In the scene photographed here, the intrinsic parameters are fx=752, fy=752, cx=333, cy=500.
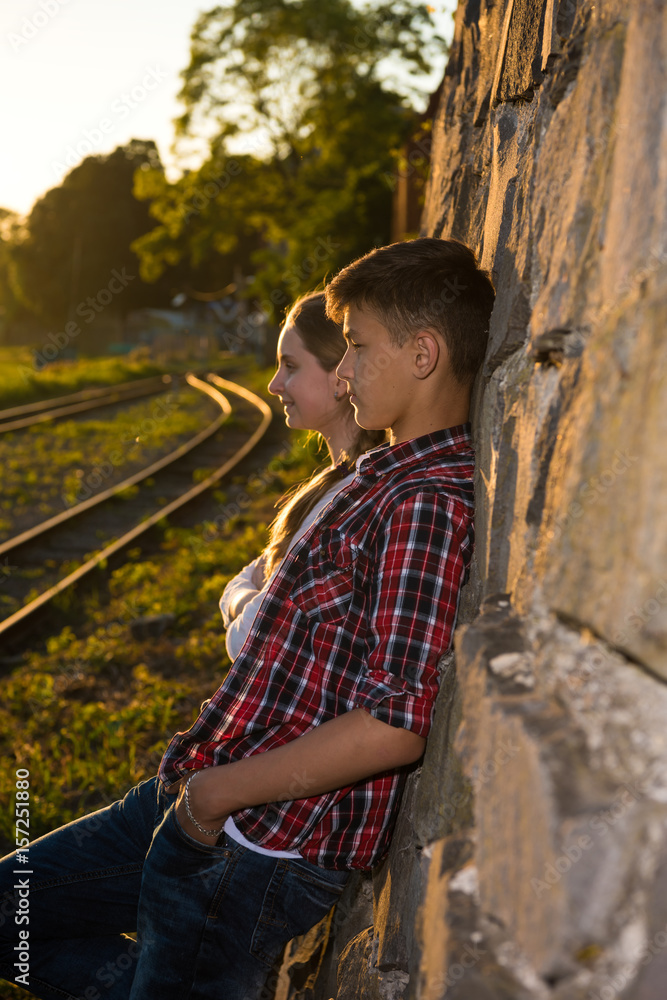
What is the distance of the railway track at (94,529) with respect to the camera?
6.06 m

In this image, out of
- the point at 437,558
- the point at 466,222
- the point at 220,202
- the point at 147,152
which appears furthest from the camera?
the point at 147,152

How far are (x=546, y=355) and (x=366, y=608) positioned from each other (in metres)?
0.72

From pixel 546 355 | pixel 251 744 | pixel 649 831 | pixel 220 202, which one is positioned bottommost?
pixel 251 744

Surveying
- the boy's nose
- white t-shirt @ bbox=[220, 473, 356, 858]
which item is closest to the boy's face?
white t-shirt @ bbox=[220, 473, 356, 858]

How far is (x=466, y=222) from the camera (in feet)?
8.20

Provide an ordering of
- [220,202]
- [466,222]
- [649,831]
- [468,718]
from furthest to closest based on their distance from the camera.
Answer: [220,202], [466,222], [468,718], [649,831]

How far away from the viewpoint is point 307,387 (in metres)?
2.55

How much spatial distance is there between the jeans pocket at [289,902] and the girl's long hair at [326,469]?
850 millimetres

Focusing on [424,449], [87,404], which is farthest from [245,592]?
[87,404]

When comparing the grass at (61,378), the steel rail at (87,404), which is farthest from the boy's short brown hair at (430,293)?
the grass at (61,378)

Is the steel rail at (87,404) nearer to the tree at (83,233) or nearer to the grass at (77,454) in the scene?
the grass at (77,454)

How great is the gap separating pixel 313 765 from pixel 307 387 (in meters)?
1.38

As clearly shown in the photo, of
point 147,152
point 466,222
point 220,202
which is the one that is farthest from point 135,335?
point 466,222

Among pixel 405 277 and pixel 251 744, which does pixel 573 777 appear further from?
pixel 405 277
